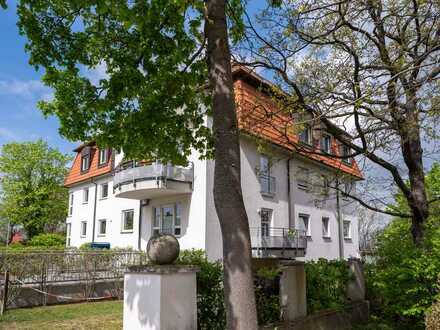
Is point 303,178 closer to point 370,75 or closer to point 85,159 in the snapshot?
point 370,75

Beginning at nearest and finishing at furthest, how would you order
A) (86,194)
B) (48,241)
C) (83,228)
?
1. (83,228)
2. (86,194)
3. (48,241)

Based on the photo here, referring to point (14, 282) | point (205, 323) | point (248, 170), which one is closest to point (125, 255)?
point (14, 282)

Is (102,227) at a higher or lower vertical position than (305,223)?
lower

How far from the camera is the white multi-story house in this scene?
17.5 m

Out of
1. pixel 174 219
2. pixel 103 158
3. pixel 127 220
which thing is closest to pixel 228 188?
pixel 174 219

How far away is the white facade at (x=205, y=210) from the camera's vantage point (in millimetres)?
18375

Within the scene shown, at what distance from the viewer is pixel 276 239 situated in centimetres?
2025

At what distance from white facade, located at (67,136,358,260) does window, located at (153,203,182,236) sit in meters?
0.05

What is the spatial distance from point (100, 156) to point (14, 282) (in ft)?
53.9

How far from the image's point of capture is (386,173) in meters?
10.6

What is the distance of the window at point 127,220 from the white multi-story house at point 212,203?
0.06 metres

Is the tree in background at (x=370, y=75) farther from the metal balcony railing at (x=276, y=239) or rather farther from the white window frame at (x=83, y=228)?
the white window frame at (x=83, y=228)

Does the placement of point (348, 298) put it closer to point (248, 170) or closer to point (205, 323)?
point (205, 323)

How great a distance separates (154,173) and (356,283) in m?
10.7
